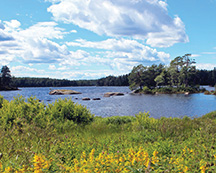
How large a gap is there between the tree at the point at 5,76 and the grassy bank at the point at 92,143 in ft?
301

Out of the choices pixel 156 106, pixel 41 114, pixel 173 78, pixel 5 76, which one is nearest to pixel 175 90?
pixel 173 78

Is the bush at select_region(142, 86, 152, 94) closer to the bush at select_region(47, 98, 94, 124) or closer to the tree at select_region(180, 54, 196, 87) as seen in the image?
the tree at select_region(180, 54, 196, 87)

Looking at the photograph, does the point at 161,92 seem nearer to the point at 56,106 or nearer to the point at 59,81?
the point at 56,106

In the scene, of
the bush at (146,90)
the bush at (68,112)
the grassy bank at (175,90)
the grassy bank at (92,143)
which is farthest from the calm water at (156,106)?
the bush at (146,90)

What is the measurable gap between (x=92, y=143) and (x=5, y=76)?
99482mm

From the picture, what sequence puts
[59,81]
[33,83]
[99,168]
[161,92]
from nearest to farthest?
[99,168] → [161,92] → [33,83] → [59,81]

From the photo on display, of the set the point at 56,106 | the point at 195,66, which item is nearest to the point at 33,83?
the point at 195,66

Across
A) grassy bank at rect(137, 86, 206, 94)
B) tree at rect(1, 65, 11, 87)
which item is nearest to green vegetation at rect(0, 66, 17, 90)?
tree at rect(1, 65, 11, 87)

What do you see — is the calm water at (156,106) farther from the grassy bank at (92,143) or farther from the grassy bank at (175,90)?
the grassy bank at (175,90)

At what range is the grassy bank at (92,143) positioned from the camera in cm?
366

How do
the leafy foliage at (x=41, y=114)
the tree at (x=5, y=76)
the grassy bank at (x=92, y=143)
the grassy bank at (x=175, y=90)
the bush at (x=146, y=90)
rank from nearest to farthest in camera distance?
the grassy bank at (x=92, y=143) < the leafy foliage at (x=41, y=114) < the grassy bank at (x=175, y=90) < the bush at (x=146, y=90) < the tree at (x=5, y=76)

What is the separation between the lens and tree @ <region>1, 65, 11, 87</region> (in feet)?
307

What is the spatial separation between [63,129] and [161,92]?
185ft

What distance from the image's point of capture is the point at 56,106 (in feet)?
37.8
